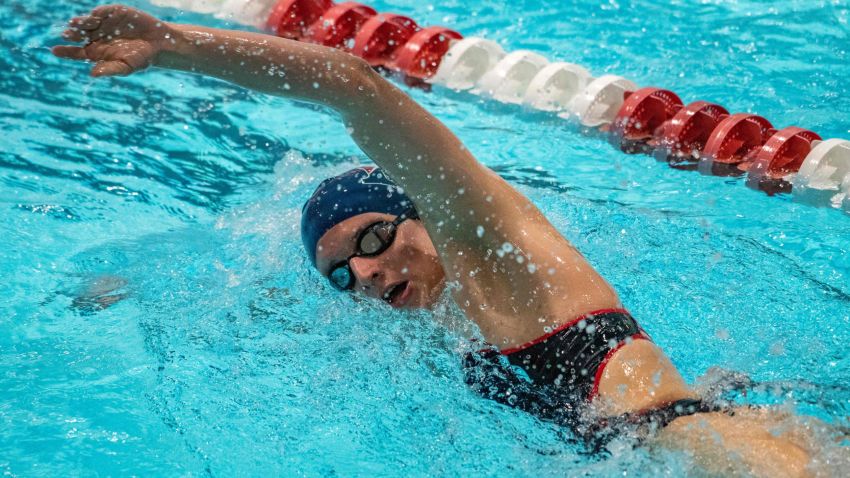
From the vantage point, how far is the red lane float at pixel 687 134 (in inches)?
139

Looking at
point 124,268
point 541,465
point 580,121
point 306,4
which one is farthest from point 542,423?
point 306,4

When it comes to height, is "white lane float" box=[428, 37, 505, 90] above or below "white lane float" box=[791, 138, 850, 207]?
below

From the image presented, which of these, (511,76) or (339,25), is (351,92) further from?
(339,25)

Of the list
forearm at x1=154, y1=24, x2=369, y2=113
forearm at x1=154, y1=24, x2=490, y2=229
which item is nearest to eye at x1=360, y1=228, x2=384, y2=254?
forearm at x1=154, y1=24, x2=490, y2=229

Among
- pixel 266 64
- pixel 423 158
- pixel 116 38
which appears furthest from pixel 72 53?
pixel 423 158

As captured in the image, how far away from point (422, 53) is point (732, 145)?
166cm

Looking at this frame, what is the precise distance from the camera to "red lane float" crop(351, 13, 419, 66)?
4418mm

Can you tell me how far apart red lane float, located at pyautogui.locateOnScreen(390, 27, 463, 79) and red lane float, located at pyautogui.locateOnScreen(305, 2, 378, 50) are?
1.05ft

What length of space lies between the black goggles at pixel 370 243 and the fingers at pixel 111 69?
833 mm

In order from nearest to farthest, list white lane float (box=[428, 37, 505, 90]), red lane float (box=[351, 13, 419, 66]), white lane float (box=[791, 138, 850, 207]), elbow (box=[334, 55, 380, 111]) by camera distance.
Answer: elbow (box=[334, 55, 380, 111]), white lane float (box=[791, 138, 850, 207]), white lane float (box=[428, 37, 505, 90]), red lane float (box=[351, 13, 419, 66])

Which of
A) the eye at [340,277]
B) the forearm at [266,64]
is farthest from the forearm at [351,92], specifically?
the eye at [340,277]

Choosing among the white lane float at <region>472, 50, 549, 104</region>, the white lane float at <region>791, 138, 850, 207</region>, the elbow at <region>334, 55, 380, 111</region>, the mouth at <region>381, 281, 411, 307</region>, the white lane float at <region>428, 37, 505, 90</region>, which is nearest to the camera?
the elbow at <region>334, 55, 380, 111</region>

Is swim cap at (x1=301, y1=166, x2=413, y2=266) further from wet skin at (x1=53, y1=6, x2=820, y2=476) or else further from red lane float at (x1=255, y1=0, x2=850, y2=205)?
red lane float at (x1=255, y1=0, x2=850, y2=205)

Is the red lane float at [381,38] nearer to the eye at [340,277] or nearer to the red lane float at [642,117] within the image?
the red lane float at [642,117]
